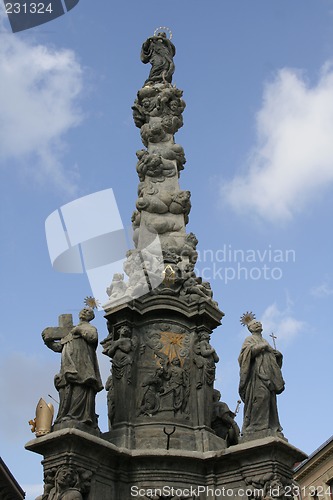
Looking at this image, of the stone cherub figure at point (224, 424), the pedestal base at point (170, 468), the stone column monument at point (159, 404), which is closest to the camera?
the pedestal base at point (170, 468)

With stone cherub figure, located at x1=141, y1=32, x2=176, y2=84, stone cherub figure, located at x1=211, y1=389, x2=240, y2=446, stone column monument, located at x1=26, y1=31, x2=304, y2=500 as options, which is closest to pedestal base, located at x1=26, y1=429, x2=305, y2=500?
stone column monument, located at x1=26, y1=31, x2=304, y2=500

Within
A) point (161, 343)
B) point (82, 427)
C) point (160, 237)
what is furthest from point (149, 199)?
point (82, 427)

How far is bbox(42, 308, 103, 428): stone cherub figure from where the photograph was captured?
11453 millimetres

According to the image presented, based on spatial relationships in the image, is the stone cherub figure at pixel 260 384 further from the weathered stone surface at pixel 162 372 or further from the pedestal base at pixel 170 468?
the weathered stone surface at pixel 162 372

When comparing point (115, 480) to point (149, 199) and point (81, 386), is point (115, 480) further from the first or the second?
point (149, 199)

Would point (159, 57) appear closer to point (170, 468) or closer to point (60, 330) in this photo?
point (60, 330)

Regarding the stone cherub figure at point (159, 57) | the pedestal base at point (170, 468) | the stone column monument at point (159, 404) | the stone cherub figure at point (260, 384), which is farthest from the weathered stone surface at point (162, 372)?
the stone cherub figure at point (159, 57)

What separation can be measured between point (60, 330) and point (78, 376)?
125 cm

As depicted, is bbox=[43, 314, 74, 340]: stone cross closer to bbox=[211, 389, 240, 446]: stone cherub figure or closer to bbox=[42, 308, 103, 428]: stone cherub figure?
bbox=[42, 308, 103, 428]: stone cherub figure

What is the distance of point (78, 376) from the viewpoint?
11.6m

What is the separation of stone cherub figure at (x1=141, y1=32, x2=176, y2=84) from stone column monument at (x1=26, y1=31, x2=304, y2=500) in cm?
303

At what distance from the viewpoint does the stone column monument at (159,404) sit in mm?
11188

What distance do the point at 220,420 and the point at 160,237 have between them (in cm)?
400

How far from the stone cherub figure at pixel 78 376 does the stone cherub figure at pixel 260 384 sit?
8.17 feet
